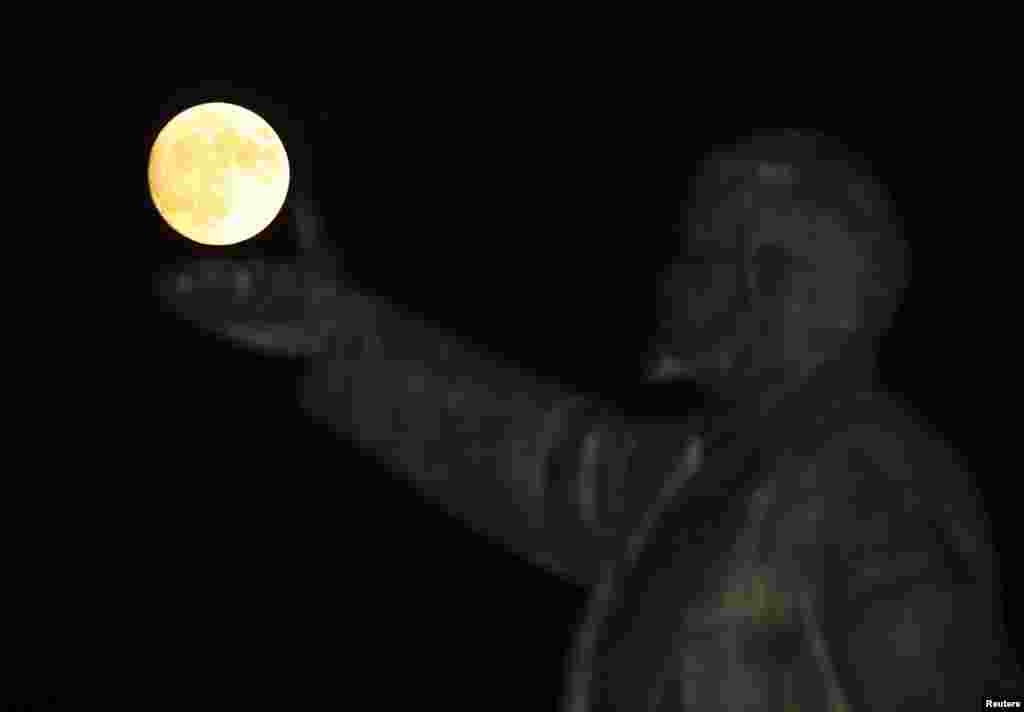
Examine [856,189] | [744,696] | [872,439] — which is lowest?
[744,696]

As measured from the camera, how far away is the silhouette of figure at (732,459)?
2.74 metres

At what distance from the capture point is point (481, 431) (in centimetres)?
320

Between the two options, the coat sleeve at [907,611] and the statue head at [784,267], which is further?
the statue head at [784,267]

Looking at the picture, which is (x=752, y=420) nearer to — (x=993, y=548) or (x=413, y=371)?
(x=993, y=548)

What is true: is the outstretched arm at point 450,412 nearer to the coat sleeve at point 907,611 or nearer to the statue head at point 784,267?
the statue head at point 784,267

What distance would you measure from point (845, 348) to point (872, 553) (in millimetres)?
253

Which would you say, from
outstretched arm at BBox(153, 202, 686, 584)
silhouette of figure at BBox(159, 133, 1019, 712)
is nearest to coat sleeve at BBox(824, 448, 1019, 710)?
silhouette of figure at BBox(159, 133, 1019, 712)

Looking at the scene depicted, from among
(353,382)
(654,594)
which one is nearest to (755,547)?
(654,594)

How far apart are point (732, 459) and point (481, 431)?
442 millimetres

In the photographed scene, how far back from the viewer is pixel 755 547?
9.05 ft

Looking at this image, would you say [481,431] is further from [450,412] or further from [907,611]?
[907,611]

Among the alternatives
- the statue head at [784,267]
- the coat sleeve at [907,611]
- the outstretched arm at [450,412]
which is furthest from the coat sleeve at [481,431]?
the coat sleeve at [907,611]

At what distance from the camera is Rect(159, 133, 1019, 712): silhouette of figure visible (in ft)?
8.99

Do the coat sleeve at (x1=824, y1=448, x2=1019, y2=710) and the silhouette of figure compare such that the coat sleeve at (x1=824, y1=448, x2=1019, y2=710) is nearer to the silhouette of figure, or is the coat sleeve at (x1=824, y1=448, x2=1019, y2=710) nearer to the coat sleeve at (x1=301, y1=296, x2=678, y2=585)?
the silhouette of figure
